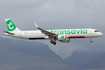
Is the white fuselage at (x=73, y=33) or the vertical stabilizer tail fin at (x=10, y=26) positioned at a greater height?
the vertical stabilizer tail fin at (x=10, y=26)

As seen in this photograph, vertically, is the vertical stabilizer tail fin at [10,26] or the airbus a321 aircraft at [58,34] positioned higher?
the vertical stabilizer tail fin at [10,26]

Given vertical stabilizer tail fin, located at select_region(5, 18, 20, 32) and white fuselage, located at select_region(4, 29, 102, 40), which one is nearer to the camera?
white fuselage, located at select_region(4, 29, 102, 40)

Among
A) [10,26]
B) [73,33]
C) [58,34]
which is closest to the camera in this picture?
[73,33]

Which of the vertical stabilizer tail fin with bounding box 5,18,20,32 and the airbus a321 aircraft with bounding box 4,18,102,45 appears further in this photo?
the vertical stabilizer tail fin with bounding box 5,18,20,32

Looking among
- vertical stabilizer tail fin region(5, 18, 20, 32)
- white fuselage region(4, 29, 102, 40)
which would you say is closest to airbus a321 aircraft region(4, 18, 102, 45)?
white fuselage region(4, 29, 102, 40)

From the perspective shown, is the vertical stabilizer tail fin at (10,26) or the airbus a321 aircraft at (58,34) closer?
the airbus a321 aircraft at (58,34)

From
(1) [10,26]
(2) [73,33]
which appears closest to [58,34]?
(2) [73,33]

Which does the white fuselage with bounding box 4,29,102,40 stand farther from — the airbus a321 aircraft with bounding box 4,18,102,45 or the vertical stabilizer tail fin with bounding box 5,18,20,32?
the vertical stabilizer tail fin with bounding box 5,18,20,32

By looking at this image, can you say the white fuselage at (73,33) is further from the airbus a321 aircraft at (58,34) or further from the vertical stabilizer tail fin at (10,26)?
the vertical stabilizer tail fin at (10,26)

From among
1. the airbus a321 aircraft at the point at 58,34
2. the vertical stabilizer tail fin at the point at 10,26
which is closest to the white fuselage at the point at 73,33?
the airbus a321 aircraft at the point at 58,34

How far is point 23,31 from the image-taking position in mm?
73688

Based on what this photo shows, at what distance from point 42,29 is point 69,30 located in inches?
342

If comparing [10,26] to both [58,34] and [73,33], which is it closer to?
[58,34]

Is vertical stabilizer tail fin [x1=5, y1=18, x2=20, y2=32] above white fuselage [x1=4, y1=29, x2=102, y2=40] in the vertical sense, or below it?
above
